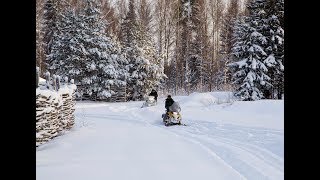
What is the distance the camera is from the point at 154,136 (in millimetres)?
12203

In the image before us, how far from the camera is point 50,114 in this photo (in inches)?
460

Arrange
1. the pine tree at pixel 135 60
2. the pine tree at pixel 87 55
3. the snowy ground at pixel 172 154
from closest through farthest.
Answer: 1. the snowy ground at pixel 172 154
2. the pine tree at pixel 87 55
3. the pine tree at pixel 135 60

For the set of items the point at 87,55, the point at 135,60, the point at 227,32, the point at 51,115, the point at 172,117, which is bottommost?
the point at 172,117

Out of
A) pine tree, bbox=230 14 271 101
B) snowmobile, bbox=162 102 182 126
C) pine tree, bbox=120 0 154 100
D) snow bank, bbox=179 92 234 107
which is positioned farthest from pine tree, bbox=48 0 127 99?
snowmobile, bbox=162 102 182 126

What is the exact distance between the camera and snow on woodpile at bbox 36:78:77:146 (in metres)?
10.6

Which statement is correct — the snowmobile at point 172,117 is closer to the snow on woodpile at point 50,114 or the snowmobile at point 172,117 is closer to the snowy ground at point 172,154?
the snowy ground at point 172,154

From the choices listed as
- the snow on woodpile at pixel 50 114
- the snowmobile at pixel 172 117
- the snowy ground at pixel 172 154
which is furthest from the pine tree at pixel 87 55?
the snowy ground at pixel 172 154


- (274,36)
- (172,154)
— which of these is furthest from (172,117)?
(274,36)

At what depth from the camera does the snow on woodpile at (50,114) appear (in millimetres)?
10633

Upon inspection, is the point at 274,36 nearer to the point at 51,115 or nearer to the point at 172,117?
the point at 172,117

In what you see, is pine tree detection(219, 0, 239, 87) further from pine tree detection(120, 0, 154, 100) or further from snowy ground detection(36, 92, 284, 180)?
snowy ground detection(36, 92, 284, 180)

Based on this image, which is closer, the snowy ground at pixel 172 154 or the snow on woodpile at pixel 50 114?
the snowy ground at pixel 172 154
